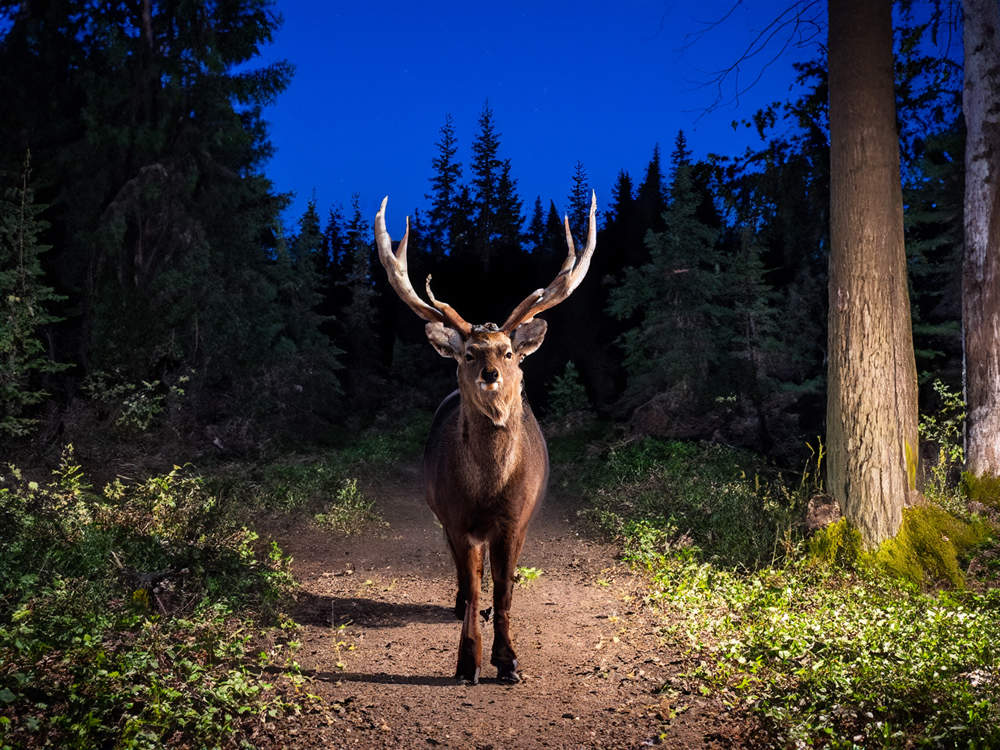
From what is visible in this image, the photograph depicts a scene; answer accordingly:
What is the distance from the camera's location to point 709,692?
4145 millimetres

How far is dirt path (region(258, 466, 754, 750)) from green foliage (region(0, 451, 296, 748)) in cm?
41

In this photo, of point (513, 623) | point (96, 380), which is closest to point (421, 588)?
point (513, 623)

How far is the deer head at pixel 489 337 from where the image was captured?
15.7 feet

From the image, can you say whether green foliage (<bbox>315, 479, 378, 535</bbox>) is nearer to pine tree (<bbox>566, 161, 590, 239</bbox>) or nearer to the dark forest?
the dark forest

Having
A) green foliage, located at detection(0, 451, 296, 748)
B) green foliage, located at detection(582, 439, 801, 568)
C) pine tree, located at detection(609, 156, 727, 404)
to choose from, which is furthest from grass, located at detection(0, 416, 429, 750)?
pine tree, located at detection(609, 156, 727, 404)

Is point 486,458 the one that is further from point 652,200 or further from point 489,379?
point 652,200

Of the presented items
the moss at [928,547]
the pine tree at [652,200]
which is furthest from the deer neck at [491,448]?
the pine tree at [652,200]

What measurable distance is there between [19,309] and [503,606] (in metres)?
10.6

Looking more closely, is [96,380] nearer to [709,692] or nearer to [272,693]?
[272,693]

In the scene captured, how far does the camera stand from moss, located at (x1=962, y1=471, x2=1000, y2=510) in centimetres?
729

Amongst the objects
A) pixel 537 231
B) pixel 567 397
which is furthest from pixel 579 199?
pixel 567 397

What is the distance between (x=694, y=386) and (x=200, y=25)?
46.9 feet

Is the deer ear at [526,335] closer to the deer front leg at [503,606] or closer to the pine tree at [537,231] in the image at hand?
the deer front leg at [503,606]

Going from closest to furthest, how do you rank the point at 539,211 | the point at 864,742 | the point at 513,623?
1. the point at 864,742
2. the point at 513,623
3. the point at 539,211
